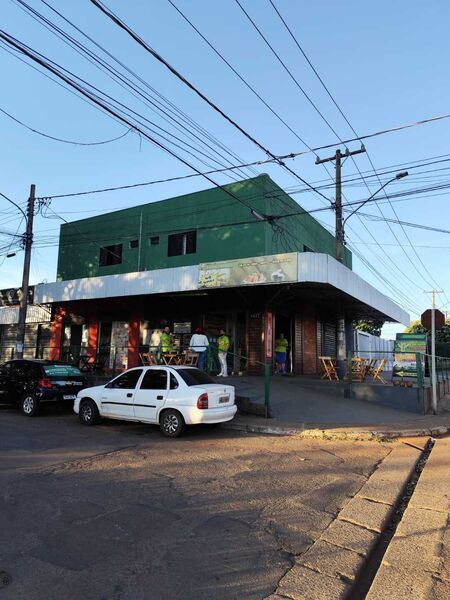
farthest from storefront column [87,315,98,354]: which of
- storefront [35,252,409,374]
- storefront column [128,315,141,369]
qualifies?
storefront column [128,315,141,369]

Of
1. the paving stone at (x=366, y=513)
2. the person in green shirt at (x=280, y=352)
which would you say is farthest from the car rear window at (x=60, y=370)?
the paving stone at (x=366, y=513)

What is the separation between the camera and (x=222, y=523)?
16.8 feet

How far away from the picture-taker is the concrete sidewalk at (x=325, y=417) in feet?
35.2

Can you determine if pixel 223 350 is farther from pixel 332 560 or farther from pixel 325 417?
pixel 332 560

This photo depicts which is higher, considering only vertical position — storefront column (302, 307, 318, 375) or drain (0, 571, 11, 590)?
storefront column (302, 307, 318, 375)

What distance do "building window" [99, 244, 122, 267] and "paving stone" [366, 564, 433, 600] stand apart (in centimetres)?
2089

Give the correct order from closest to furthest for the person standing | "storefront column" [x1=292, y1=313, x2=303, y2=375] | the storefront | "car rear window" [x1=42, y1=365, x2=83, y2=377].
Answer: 1. "car rear window" [x1=42, y1=365, x2=83, y2=377]
2. the storefront
3. the person standing
4. "storefront column" [x1=292, y1=313, x2=303, y2=375]

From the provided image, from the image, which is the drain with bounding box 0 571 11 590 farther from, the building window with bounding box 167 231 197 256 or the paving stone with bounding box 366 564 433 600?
the building window with bounding box 167 231 197 256

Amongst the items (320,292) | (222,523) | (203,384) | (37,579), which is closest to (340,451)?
(203,384)

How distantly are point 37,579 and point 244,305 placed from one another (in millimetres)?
15041

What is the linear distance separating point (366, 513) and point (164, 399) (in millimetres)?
5533

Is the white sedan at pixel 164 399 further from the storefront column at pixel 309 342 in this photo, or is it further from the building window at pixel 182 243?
the storefront column at pixel 309 342

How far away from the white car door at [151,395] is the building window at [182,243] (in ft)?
35.3

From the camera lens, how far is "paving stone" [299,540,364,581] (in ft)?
13.3
